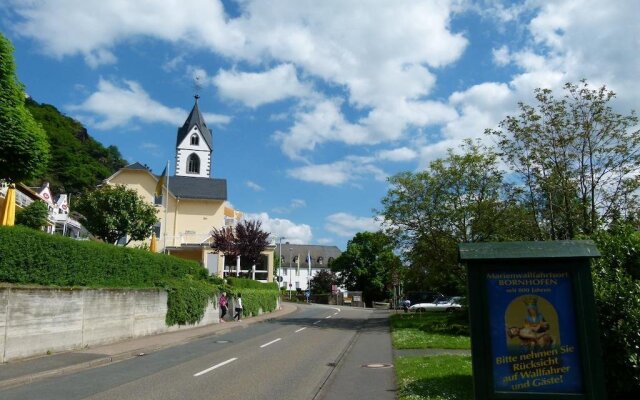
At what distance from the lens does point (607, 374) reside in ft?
26.6

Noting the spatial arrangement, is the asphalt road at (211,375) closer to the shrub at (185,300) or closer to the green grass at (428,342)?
the green grass at (428,342)

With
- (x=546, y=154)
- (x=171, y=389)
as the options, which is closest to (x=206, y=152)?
(x=546, y=154)

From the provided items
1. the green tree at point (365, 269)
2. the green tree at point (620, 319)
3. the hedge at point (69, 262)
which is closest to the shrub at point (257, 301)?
the hedge at point (69, 262)

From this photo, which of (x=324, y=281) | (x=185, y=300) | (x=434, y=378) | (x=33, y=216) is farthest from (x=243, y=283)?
(x=324, y=281)

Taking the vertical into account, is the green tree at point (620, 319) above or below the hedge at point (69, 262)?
below

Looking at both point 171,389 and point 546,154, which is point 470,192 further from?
point 171,389

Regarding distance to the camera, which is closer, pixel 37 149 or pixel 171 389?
pixel 171 389

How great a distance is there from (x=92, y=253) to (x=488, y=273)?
53.6ft

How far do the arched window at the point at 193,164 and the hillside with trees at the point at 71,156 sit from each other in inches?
598

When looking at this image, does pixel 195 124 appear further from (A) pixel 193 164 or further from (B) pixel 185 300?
(B) pixel 185 300

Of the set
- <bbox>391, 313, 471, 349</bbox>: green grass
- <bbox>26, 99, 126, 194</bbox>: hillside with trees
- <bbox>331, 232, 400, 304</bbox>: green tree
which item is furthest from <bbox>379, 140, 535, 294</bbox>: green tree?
<bbox>26, 99, 126, 194</bbox>: hillside with trees

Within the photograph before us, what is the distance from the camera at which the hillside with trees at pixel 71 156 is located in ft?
287

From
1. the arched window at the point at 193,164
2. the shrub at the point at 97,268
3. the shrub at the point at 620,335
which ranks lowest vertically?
the shrub at the point at 620,335

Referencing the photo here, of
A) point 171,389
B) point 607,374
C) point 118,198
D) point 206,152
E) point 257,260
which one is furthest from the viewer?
point 206,152
